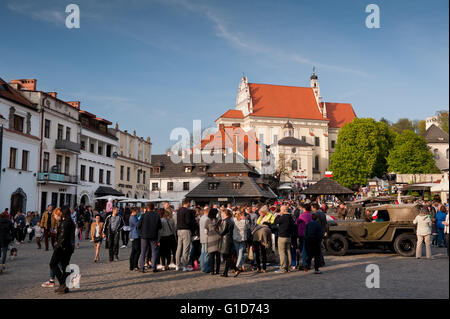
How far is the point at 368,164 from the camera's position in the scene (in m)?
74.8

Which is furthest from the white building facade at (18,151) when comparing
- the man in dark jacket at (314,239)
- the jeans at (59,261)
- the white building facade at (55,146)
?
the man in dark jacket at (314,239)

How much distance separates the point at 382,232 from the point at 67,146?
31.7m

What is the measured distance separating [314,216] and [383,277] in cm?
241

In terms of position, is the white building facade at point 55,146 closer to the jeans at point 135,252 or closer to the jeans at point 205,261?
the jeans at point 135,252

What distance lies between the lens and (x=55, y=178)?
37062mm

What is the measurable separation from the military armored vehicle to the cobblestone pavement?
149 centimetres

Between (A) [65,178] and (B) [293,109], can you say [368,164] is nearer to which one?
(B) [293,109]

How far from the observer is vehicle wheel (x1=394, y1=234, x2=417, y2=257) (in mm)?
15578

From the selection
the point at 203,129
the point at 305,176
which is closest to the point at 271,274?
the point at 305,176

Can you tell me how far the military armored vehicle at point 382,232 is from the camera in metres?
15.7

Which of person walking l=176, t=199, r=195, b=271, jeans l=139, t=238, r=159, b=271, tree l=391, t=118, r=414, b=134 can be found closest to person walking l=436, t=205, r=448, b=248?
person walking l=176, t=199, r=195, b=271

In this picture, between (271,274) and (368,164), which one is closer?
(271,274)

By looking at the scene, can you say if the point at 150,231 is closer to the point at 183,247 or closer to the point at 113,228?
the point at 183,247

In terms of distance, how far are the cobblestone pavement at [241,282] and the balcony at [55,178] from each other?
23113 mm
